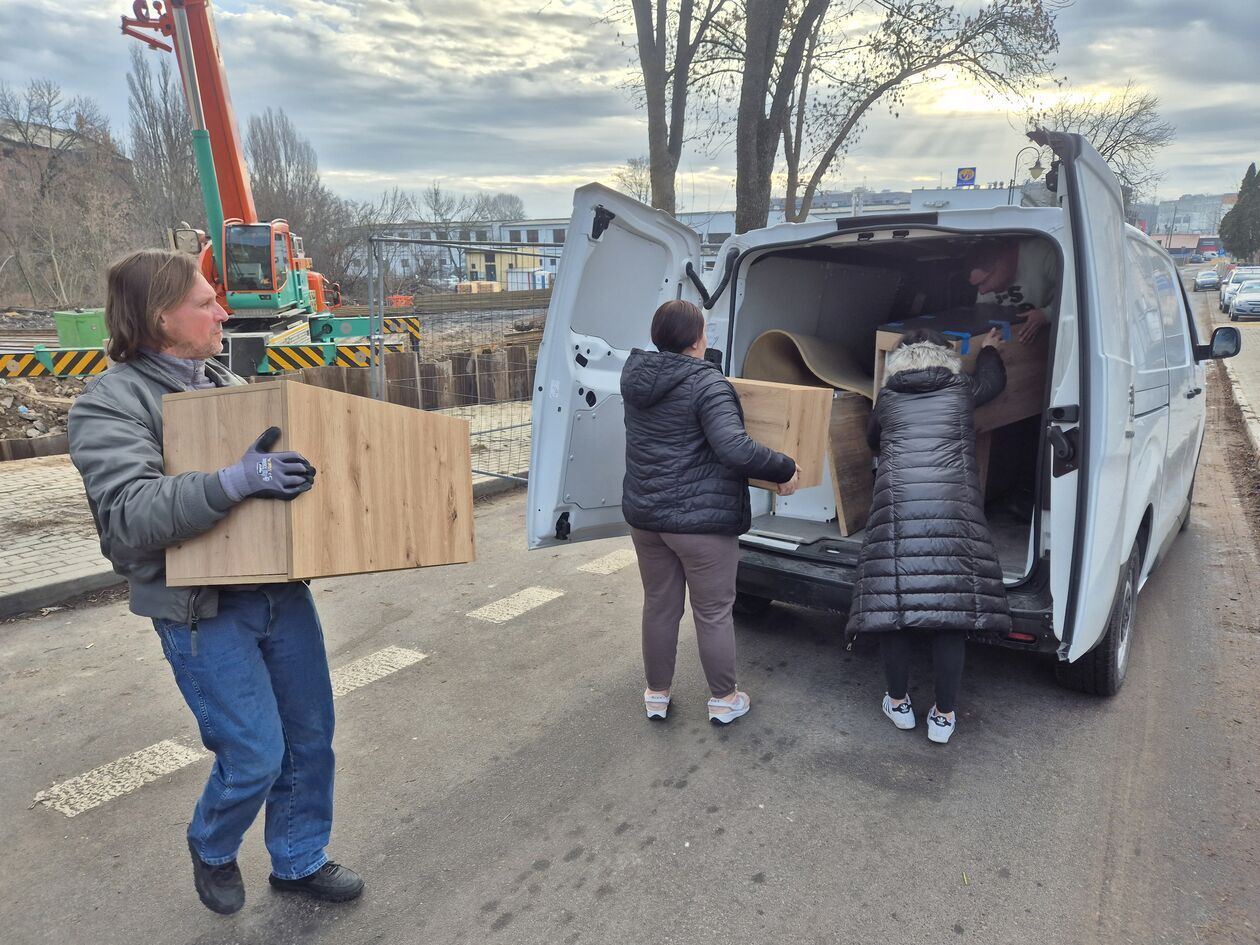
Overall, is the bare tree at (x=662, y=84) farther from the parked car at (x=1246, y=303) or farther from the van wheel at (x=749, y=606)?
the parked car at (x=1246, y=303)

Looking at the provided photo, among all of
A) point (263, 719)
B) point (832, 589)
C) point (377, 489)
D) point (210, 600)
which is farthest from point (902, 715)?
point (210, 600)

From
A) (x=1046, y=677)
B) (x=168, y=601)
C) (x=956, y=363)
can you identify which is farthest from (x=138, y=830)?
(x=1046, y=677)

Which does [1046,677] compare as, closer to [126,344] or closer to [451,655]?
[451,655]

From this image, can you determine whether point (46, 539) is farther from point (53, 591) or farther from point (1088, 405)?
point (1088, 405)

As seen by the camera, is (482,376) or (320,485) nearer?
(320,485)

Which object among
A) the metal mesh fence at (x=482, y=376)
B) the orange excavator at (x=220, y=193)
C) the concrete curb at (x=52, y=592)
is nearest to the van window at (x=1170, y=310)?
the metal mesh fence at (x=482, y=376)

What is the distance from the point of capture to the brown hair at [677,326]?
10.9 feet

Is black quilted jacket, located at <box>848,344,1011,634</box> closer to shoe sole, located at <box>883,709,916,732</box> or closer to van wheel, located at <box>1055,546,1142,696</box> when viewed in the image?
shoe sole, located at <box>883,709,916,732</box>

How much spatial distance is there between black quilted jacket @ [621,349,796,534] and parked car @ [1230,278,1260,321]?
30817 mm

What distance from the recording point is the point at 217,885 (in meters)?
2.36

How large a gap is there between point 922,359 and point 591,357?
1483mm

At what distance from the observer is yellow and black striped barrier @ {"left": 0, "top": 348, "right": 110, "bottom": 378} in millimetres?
9742

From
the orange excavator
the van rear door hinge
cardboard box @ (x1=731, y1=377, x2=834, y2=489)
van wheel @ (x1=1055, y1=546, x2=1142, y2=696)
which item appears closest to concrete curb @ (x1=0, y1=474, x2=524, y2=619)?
the van rear door hinge

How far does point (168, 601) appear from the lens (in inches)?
83.4
